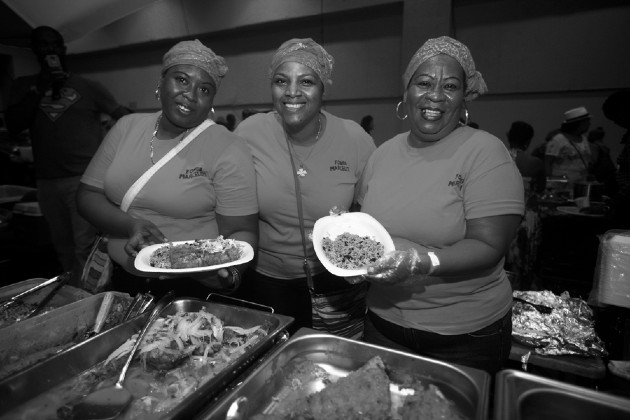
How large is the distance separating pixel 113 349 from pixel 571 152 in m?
7.21

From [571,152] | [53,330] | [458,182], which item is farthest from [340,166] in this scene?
[571,152]

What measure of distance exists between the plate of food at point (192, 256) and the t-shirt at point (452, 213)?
30.4 inches

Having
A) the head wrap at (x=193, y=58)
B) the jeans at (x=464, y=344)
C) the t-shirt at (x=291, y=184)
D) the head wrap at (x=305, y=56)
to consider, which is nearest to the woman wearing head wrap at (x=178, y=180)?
the head wrap at (x=193, y=58)

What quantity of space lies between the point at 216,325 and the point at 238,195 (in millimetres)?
784

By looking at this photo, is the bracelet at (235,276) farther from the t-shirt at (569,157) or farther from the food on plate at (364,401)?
the t-shirt at (569,157)

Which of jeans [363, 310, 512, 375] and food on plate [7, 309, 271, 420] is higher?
food on plate [7, 309, 271, 420]

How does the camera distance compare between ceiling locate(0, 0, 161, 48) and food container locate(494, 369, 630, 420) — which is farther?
ceiling locate(0, 0, 161, 48)

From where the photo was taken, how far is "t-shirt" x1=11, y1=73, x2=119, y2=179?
4418 mm

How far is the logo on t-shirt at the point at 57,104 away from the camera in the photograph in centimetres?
440

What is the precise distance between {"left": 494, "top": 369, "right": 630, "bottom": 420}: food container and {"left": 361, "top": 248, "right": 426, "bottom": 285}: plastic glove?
1.64 feet

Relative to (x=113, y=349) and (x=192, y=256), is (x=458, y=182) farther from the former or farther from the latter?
(x=113, y=349)

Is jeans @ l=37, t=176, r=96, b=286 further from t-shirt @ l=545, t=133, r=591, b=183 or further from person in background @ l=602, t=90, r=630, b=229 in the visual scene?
t-shirt @ l=545, t=133, r=591, b=183

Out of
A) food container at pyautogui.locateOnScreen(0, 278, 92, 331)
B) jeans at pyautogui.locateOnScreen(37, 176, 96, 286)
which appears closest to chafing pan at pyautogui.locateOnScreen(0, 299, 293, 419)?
food container at pyautogui.locateOnScreen(0, 278, 92, 331)

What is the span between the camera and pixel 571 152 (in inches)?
251
